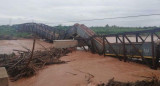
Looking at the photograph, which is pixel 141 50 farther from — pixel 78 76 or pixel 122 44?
pixel 78 76

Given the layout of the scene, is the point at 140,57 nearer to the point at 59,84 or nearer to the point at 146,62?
the point at 146,62

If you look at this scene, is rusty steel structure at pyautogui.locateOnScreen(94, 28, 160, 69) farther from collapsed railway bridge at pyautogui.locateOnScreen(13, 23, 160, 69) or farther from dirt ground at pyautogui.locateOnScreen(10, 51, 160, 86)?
dirt ground at pyautogui.locateOnScreen(10, 51, 160, 86)

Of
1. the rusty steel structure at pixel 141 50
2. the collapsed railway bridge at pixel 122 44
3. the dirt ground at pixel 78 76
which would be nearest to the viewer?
the dirt ground at pixel 78 76

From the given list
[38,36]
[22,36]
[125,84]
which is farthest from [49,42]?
[125,84]

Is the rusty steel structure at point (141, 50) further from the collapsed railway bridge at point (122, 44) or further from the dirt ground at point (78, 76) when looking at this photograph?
the dirt ground at point (78, 76)

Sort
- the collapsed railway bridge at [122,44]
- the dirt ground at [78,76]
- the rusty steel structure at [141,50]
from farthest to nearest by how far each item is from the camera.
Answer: the collapsed railway bridge at [122,44] < the rusty steel structure at [141,50] < the dirt ground at [78,76]

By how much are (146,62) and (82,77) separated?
14.5ft

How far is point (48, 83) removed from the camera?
811cm

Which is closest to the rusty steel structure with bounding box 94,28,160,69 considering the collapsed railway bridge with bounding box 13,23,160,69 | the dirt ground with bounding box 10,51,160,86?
the collapsed railway bridge with bounding box 13,23,160,69

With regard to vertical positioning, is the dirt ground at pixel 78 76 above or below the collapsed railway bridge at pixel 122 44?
below

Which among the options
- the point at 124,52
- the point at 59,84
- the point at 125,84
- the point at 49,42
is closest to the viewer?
the point at 125,84

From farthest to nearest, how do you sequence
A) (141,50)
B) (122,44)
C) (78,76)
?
1. (122,44)
2. (141,50)
3. (78,76)

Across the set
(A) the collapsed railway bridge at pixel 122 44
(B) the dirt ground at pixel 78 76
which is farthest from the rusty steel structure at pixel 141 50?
(B) the dirt ground at pixel 78 76

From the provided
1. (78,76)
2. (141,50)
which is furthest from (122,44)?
(78,76)
